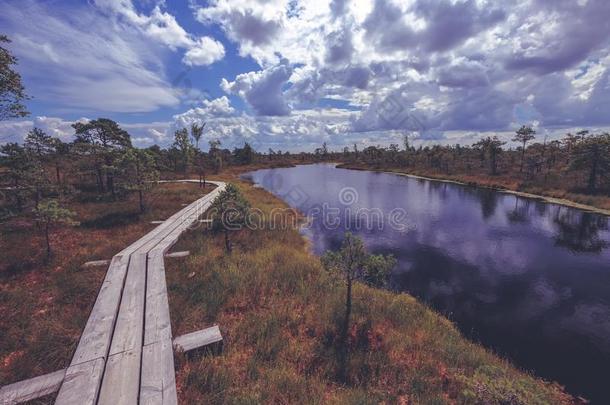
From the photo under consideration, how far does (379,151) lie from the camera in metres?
112

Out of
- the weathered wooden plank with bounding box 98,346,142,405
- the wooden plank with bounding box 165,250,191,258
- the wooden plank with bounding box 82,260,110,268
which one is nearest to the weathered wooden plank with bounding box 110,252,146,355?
the weathered wooden plank with bounding box 98,346,142,405

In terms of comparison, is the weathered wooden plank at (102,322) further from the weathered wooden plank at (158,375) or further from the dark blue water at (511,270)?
the dark blue water at (511,270)

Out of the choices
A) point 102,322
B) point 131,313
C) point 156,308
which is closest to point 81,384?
point 102,322

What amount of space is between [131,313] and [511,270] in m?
21.0

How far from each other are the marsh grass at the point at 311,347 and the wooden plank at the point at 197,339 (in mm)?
296

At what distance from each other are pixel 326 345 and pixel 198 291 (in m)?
5.13

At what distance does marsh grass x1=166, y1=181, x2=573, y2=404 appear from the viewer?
5.66 m

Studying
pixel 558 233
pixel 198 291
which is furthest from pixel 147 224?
pixel 558 233

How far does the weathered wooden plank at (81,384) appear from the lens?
15.1ft

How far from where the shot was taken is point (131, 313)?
23.8ft

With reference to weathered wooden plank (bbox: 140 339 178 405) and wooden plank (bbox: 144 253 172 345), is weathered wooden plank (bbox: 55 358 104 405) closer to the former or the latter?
weathered wooden plank (bbox: 140 339 178 405)

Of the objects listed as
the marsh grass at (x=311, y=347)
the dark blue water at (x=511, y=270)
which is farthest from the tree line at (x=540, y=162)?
the marsh grass at (x=311, y=347)

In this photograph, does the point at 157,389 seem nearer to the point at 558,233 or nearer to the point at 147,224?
the point at 147,224

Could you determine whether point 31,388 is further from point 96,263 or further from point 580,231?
point 580,231
